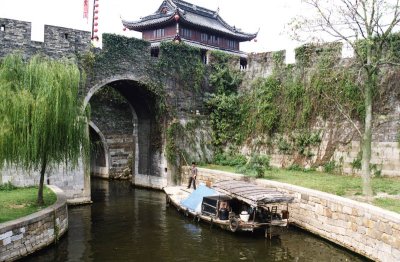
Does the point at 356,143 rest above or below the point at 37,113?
below

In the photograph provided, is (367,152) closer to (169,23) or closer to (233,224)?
(233,224)

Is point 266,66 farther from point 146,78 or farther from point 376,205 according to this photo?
point 376,205

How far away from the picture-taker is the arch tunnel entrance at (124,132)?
19062 millimetres

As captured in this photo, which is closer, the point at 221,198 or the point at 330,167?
the point at 221,198

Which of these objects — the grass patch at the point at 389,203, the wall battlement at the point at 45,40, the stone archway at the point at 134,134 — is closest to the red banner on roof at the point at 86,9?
the stone archway at the point at 134,134

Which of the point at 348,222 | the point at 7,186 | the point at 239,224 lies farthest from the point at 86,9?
the point at 348,222

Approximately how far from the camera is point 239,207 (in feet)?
40.0

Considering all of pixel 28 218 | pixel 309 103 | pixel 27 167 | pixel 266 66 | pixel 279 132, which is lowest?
pixel 28 218

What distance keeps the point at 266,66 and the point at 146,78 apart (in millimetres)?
5977

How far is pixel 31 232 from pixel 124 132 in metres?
14.4

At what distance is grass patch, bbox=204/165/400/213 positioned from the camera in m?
11.5

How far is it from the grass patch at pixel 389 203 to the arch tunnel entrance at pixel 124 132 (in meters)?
10.8

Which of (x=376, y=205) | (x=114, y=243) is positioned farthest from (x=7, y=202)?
(x=376, y=205)

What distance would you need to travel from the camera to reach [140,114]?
2005cm
